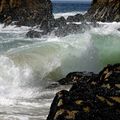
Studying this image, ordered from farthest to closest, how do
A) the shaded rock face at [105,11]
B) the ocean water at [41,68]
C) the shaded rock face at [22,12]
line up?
the shaded rock face at [22,12]
the shaded rock face at [105,11]
the ocean water at [41,68]

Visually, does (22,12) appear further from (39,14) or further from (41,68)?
(41,68)

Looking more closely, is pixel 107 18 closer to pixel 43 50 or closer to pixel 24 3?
pixel 24 3

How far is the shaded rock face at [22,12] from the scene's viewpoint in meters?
37.0

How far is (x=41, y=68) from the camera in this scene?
13820mm

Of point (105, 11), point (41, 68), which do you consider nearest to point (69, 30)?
point (105, 11)

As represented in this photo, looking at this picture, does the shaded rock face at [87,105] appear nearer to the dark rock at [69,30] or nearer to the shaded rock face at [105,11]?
the dark rock at [69,30]

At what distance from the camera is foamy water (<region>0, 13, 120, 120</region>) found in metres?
8.69

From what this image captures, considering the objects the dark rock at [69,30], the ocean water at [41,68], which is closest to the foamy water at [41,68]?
the ocean water at [41,68]

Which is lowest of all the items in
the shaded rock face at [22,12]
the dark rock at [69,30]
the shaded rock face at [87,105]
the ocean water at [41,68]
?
the shaded rock face at [22,12]

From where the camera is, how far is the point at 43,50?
16016 mm

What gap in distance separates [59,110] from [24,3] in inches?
1395

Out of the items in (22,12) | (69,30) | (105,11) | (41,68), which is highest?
(41,68)

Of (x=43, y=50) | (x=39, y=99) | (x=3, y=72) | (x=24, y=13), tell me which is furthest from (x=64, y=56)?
(x=24, y=13)

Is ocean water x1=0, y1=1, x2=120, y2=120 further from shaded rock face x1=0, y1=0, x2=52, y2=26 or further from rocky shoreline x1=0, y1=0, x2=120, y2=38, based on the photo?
shaded rock face x1=0, y1=0, x2=52, y2=26
